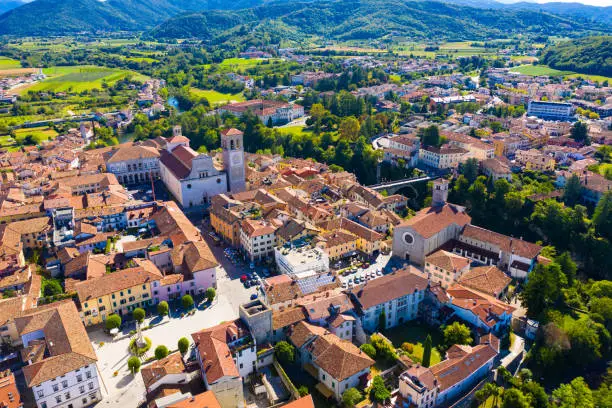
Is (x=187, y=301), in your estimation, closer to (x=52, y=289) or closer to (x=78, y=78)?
(x=52, y=289)

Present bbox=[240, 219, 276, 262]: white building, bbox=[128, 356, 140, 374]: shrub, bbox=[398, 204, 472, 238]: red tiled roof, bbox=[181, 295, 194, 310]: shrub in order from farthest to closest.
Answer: bbox=[398, 204, 472, 238]: red tiled roof < bbox=[240, 219, 276, 262]: white building < bbox=[181, 295, 194, 310]: shrub < bbox=[128, 356, 140, 374]: shrub

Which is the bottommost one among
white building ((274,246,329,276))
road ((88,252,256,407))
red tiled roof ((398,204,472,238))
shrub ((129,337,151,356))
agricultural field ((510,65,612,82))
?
road ((88,252,256,407))

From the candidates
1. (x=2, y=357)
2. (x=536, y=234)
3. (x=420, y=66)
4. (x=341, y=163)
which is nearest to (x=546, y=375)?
(x=536, y=234)

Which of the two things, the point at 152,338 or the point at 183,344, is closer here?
the point at 183,344

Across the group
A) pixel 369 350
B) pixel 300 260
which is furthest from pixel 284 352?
pixel 300 260

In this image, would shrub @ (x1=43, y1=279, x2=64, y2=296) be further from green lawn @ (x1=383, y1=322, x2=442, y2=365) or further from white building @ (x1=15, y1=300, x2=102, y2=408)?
green lawn @ (x1=383, y1=322, x2=442, y2=365)

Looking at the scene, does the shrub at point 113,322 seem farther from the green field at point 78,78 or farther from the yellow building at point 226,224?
the green field at point 78,78

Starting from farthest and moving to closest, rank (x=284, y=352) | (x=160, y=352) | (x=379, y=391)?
(x=160, y=352) < (x=284, y=352) < (x=379, y=391)

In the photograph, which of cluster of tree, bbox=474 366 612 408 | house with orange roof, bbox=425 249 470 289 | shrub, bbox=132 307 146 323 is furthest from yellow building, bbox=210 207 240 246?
cluster of tree, bbox=474 366 612 408
